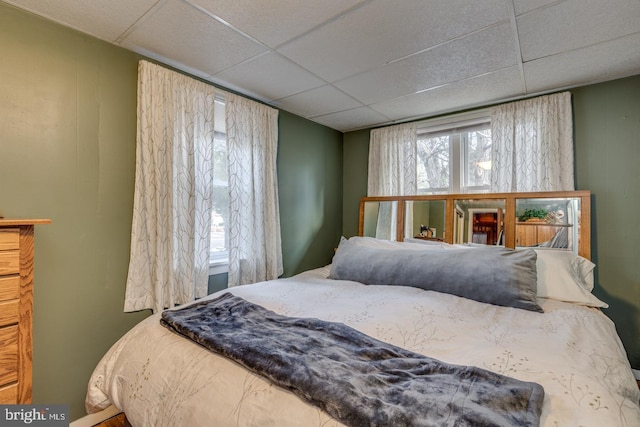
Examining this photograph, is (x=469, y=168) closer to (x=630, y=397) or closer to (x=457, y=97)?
(x=457, y=97)

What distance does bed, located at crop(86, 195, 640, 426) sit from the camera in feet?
2.77

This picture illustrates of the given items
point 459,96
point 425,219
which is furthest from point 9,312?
point 459,96

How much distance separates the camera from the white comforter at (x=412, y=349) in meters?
0.82

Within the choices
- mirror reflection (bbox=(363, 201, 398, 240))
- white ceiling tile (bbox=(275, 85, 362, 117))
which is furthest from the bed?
white ceiling tile (bbox=(275, 85, 362, 117))

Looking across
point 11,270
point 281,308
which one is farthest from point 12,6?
point 281,308

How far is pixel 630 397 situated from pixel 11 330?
2354 mm

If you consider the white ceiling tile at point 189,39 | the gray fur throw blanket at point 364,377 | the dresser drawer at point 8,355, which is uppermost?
the white ceiling tile at point 189,39

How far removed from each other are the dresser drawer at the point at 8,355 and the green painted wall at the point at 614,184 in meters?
3.54

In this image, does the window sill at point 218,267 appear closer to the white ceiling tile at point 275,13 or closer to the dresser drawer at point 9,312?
the dresser drawer at point 9,312

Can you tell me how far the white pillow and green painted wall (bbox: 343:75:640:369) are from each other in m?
0.42

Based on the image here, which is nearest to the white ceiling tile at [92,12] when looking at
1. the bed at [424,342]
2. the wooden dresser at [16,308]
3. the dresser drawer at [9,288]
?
the wooden dresser at [16,308]

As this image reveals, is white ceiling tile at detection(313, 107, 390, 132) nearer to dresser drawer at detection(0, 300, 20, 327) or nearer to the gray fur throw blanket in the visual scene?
the gray fur throw blanket

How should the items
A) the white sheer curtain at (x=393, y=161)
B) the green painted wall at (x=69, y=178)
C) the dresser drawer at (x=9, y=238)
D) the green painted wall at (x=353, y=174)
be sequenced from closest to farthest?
the dresser drawer at (x=9, y=238) → the green painted wall at (x=69, y=178) → the white sheer curtain at (x=393, y=161) → the green painted wall at (x=353, y=174)

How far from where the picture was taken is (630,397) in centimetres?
97
